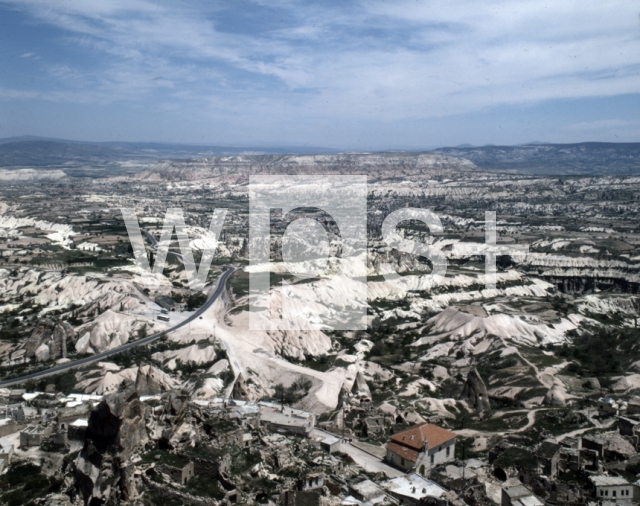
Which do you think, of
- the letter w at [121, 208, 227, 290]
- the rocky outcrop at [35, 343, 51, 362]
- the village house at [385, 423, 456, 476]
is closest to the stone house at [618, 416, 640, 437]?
the village house at [385, 423, 456, 476]

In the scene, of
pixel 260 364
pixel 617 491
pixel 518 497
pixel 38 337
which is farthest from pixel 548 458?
A: pixel 38 337

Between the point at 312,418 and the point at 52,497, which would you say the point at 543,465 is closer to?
the point at 312,418

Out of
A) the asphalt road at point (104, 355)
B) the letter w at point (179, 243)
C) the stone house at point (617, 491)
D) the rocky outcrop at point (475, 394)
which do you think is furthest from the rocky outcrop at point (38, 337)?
the stone house at point (617, 491)

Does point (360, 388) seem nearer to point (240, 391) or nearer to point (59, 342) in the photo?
point (240, 391)

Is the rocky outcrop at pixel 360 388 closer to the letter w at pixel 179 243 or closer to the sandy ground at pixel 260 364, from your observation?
the sandy ground at pixel 260 364

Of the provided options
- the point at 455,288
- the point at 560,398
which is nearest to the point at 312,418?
the point at 560,398
